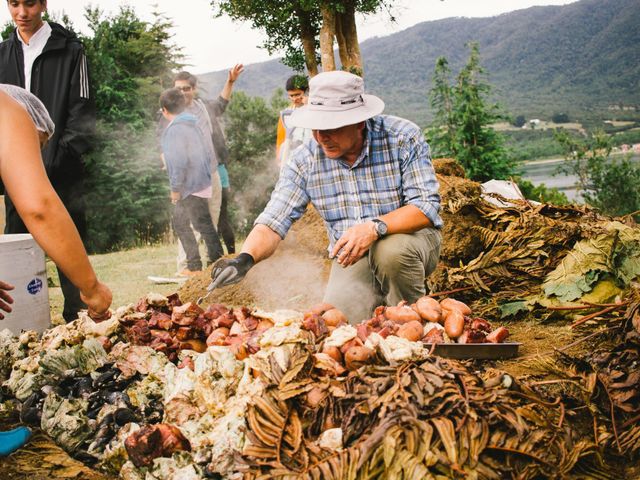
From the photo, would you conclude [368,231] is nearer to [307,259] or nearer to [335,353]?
[335,353]

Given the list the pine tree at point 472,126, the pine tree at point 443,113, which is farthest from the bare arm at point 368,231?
the pine tree at point 443,113

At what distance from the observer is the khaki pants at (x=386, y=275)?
3521 millimetres

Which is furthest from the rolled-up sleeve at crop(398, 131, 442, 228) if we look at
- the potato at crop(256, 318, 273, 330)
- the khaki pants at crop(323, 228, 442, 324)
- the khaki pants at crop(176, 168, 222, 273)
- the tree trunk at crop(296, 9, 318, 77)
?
the tree trunk at crop(296, 9, 318, 77)

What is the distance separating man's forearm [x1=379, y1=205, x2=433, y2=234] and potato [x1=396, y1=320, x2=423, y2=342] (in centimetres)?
107

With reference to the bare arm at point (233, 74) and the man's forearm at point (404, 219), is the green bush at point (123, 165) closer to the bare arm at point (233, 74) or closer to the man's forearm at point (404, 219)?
the bare arm at point (233, 74)

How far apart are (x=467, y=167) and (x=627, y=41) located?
99.4 ft

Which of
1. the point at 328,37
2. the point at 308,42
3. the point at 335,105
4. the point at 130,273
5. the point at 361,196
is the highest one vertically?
the point at 308,42

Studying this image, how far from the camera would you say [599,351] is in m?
2.56

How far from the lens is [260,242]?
3.40 metres

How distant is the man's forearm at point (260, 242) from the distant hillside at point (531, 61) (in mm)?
12878

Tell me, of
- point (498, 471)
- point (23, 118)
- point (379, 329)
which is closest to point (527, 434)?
point (498, 471)

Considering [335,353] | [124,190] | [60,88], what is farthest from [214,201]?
[124,190]

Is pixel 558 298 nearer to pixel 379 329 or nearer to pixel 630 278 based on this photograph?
pixel 630 278

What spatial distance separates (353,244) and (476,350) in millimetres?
1041
